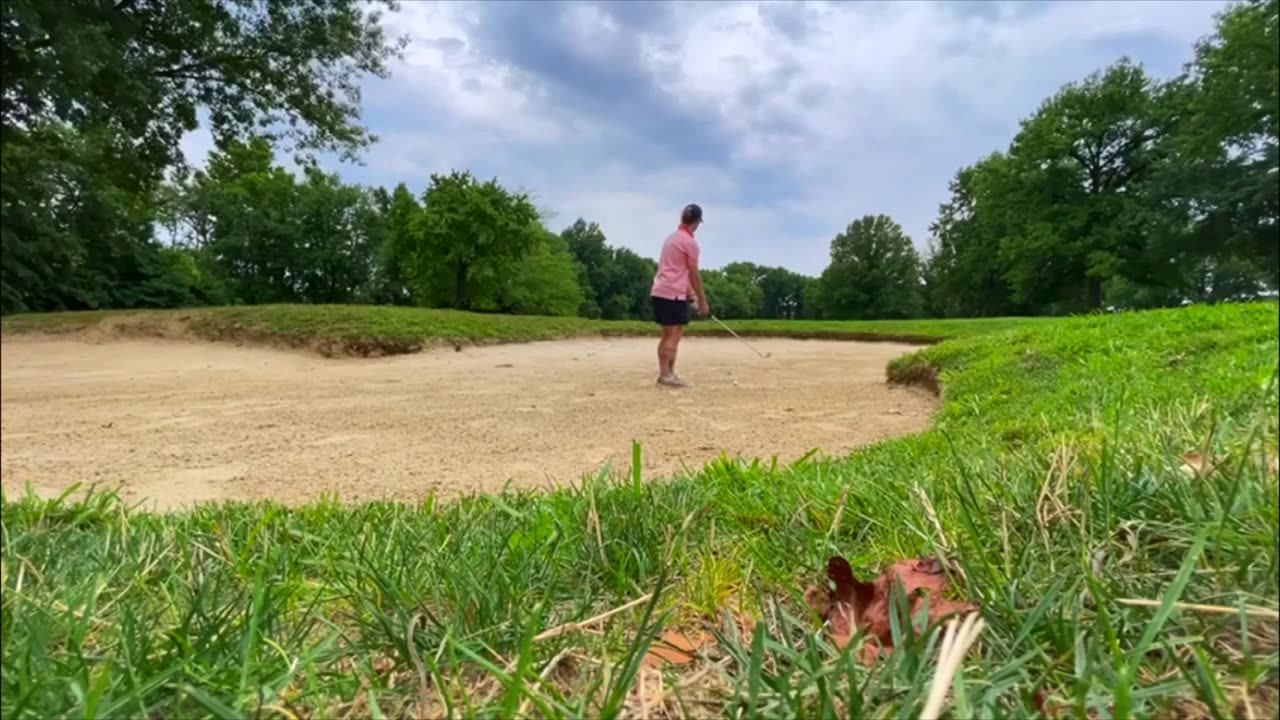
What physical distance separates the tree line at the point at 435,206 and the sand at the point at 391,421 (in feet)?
0.71

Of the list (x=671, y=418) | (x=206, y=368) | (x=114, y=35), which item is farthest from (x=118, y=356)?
(x=671, y=418)

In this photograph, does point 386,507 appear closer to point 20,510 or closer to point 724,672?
point 20,510

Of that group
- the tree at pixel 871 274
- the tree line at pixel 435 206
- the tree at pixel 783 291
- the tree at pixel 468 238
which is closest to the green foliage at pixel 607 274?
the tree line at pixel 435 206

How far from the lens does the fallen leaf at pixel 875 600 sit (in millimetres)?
584

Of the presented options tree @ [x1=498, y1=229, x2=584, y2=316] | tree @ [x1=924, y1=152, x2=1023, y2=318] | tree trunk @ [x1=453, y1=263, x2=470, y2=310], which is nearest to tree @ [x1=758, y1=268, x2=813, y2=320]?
tree @ [x1=924, y1=152, x2=1023, y2=318]

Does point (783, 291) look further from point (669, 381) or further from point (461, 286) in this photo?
point (669, 381)

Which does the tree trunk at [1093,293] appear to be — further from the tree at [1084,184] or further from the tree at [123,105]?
the tree at [123,105]

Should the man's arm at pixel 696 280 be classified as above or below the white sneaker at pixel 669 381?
above

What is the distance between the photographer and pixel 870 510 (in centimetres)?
91

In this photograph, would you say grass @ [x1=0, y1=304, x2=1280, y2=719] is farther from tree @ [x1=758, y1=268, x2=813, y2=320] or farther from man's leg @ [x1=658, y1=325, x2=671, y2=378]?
man's leg @ [x1=658, y1=325, x2=671, y2=378]

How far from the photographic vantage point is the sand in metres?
1.39

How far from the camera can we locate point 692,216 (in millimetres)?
1306

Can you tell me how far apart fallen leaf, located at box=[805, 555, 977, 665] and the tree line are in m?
0.44

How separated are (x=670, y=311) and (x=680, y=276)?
231 mm
